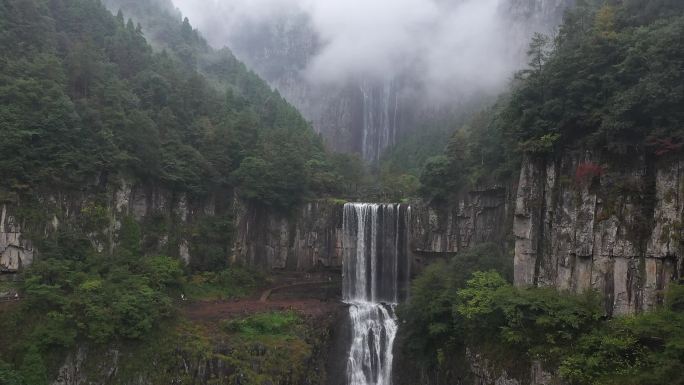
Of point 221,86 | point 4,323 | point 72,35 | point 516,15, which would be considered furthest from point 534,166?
point 516,15

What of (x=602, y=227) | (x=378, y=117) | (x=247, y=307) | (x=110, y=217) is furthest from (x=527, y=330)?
(x=378, y=117)

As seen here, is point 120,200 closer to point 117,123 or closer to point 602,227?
point 117,123

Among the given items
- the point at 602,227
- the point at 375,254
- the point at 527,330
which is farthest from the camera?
the point at 375,254

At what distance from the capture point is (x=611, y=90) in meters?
19.8

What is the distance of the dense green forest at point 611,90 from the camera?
17406 millimetres

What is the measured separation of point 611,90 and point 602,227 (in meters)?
5.41

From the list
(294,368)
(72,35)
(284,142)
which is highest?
(72,35)

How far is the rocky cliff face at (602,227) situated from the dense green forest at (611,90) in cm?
81

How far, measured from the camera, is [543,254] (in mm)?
22000

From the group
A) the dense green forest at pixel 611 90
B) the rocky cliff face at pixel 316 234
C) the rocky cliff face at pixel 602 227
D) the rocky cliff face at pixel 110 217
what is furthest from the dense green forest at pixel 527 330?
the rocky cliff face at pixel 110 217

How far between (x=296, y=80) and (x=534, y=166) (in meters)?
73.4

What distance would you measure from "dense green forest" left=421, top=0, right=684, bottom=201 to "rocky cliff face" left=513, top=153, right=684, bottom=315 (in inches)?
31.9

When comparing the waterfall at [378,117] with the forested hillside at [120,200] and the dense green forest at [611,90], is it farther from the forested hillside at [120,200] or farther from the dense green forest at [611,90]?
the dense green forest at [611,90]

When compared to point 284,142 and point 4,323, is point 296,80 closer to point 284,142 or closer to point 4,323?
point 284,142
